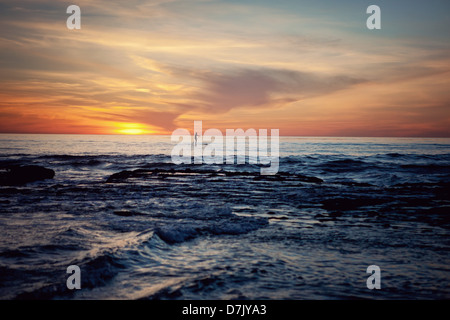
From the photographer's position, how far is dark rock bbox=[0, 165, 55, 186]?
1919 cm

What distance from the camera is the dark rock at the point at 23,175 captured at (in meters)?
19.2

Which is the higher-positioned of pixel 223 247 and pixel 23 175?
pixel 23 175

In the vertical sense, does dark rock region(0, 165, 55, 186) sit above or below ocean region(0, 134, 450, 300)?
above

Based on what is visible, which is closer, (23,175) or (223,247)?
(223,247)

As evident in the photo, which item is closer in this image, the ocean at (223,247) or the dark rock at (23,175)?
the ocean at (223,247)

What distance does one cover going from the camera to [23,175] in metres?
20.4

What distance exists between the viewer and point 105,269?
18.3ft

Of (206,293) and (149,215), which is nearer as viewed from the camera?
(206,293)

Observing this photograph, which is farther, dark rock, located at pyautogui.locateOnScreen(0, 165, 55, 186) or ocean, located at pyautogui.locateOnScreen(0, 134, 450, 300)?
dark rock, located at pyautogui.locateOnScreen(0, 165, 55, 186)

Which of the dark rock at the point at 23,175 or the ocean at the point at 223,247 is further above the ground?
the dark rock at the point at 23,175
